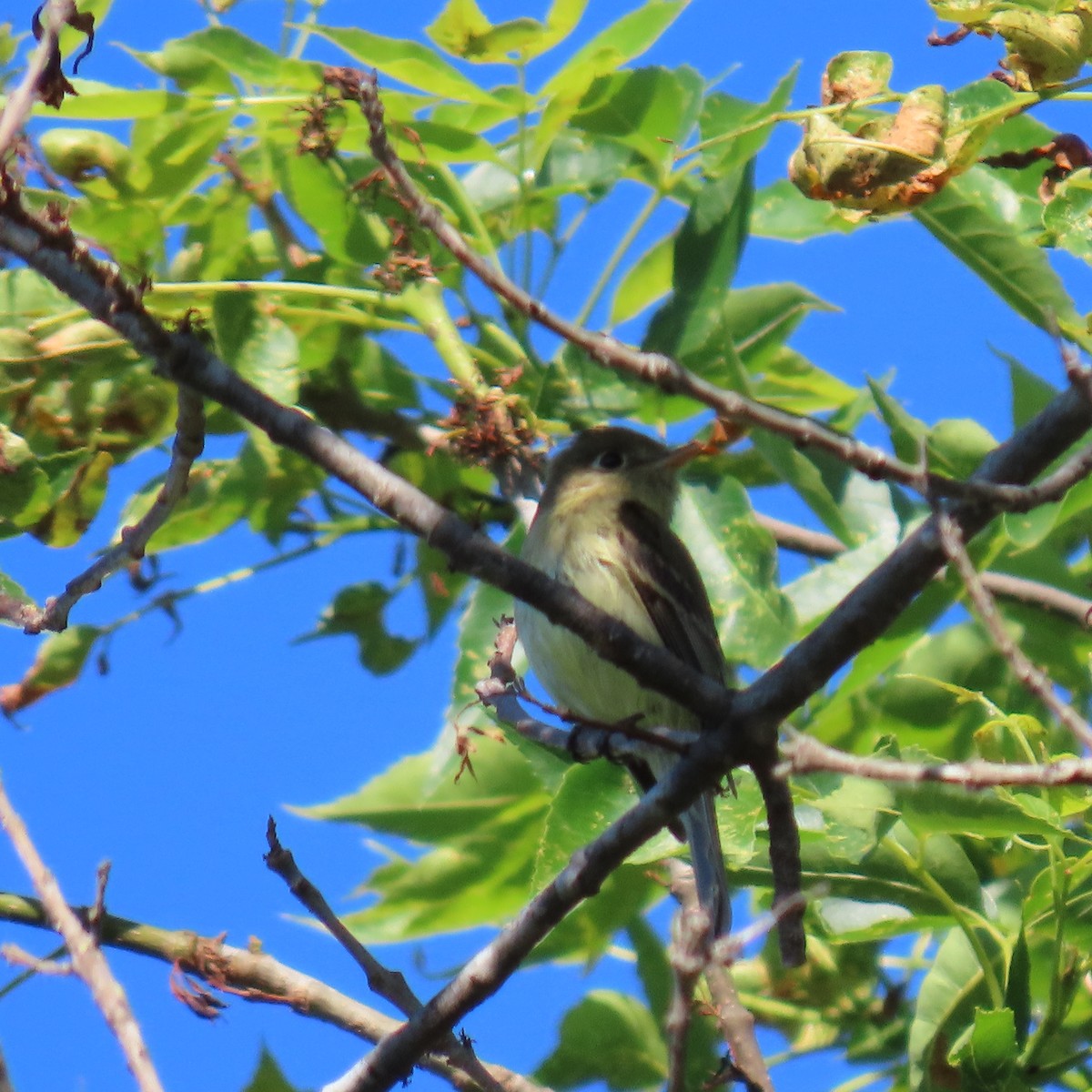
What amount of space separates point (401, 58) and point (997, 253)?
56.2 inches

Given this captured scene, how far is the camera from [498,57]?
3.64 metres

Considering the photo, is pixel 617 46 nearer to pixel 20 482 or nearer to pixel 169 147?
pixel 169 147

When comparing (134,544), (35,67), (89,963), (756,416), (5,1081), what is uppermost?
(134,544)

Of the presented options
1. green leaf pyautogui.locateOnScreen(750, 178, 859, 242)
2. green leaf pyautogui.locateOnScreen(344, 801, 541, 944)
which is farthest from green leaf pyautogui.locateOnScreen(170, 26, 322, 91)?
green leaf pyautogui.locateOnScreen(344, 801, 541, 944)

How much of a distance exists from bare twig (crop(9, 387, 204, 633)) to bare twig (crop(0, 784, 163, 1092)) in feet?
1.23

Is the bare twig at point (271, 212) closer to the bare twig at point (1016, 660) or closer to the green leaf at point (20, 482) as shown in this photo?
the green leaf at point (20, 482)

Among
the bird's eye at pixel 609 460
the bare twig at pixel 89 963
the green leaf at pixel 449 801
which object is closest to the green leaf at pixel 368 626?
the bird's eye at pixel 609 460

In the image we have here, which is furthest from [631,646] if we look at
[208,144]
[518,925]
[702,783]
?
[208,144]

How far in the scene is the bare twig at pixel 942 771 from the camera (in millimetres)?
1686

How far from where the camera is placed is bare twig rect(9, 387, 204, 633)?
8.43ft

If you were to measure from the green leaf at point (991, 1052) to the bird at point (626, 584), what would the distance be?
4.77ft

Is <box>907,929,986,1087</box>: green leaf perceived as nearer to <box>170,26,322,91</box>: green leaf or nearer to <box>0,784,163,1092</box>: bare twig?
<box>0,784,163,1092</box>: bare twig

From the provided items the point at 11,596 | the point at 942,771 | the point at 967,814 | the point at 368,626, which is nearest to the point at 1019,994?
the point at 967,814

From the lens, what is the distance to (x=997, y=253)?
118 inches
